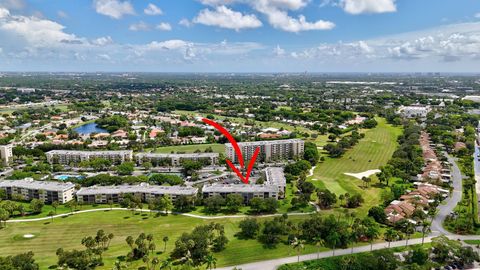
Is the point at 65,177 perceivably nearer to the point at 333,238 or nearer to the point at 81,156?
the point at 81,156

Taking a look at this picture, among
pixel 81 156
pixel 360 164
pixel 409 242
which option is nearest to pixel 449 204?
pixel 409 242

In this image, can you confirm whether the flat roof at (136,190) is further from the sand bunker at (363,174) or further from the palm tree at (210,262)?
the sand bunker at (363,174)

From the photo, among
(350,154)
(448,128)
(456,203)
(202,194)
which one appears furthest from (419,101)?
(202,194)

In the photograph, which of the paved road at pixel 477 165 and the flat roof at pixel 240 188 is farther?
the paved road at pixel 477 165

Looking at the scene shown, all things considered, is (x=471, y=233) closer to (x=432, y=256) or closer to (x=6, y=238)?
(x=432, y=256)

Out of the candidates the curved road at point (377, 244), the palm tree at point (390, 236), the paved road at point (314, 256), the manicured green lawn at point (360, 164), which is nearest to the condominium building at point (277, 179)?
the manicured green lawn at point (360, 164)

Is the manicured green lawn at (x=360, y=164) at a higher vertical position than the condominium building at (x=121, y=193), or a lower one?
lower
